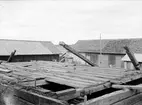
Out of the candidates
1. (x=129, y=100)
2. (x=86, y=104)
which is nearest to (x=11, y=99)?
(x=86, y=104)

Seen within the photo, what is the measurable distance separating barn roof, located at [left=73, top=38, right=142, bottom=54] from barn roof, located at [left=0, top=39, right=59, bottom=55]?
733 centimetres

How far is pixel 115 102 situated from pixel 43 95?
1171 millimetres

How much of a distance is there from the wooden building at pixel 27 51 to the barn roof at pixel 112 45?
7.31 metres

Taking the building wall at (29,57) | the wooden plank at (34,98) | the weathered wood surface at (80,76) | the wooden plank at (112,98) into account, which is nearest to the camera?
the wooden plank at (34,98)

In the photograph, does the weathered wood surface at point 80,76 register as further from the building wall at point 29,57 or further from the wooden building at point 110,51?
the wooden building at point 110,51

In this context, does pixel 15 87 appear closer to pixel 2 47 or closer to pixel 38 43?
pixel 2 47

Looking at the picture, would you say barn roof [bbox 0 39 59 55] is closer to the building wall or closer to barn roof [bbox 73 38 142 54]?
the building wall

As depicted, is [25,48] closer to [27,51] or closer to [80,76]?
[27,51]

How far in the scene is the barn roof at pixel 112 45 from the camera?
23539mm

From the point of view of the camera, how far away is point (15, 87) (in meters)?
2.88

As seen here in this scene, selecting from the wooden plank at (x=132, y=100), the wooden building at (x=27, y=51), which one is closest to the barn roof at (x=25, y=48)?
the wooden building at (x=27, y=51)

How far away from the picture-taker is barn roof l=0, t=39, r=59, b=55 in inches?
800

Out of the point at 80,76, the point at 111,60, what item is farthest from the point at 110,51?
the point at 80,76

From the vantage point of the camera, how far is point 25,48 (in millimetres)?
22031
